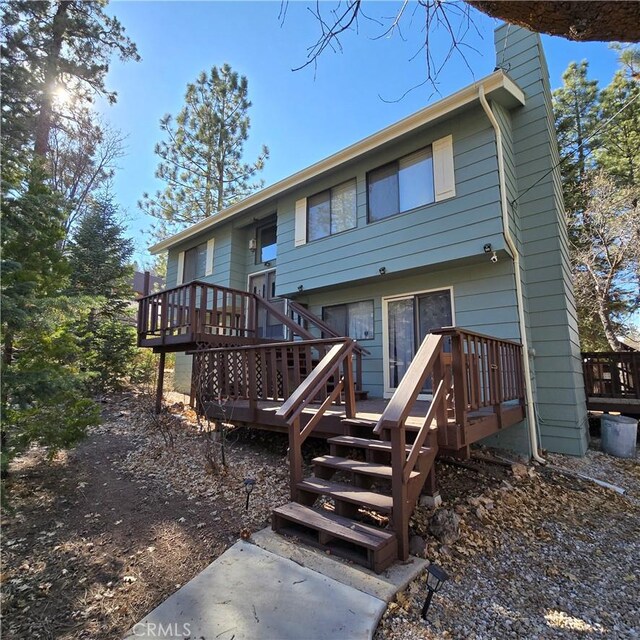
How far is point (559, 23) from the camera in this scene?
6.41 feet

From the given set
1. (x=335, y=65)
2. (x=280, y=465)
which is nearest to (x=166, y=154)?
(x=335, y=65)

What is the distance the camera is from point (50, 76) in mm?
10594

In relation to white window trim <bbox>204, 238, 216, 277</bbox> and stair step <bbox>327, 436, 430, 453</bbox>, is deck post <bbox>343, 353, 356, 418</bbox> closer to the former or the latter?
stair step <bbox>327, 436, 430, 453</bbox>

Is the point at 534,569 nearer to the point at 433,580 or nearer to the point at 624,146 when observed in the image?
the point at 433,580

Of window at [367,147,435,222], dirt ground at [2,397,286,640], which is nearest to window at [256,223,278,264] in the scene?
window at [367,147,435,222]

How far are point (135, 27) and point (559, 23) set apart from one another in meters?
14.1

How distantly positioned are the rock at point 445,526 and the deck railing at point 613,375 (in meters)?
6.86

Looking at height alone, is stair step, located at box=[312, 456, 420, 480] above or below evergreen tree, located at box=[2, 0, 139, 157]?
below

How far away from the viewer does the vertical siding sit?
225 inches

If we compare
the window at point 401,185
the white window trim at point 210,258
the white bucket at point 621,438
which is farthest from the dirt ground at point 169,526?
the white window trim at point 210,258

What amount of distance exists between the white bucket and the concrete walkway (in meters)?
5.44

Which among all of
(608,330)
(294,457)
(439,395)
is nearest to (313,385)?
(294,457)

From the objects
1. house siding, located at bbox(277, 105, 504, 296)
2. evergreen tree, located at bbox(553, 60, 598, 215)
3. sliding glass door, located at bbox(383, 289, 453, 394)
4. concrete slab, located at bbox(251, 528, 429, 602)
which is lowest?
concrete slab, located at bbox(251, 528, 429, 602)

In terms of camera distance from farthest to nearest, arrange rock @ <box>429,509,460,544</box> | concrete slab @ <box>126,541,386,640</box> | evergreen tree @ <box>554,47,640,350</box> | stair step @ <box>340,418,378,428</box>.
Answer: evergreen tree @ <box>554,47,640,350</box>
stair step @ <box>340,418,378,428</box>
rock @ <box>429,509,460,544</box>
concrete slab @ <box>126,541,386,640</box>
